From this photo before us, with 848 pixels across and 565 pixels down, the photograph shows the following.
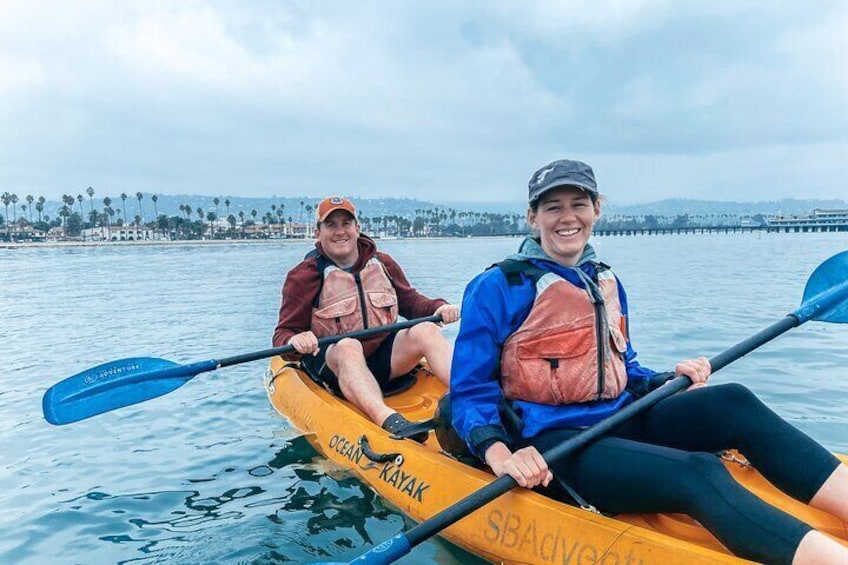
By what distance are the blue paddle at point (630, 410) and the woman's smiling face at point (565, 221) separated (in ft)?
2.37

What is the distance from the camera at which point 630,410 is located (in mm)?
2834

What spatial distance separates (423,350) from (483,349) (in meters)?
2.06

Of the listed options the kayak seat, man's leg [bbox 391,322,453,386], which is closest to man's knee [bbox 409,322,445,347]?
man's leg [bbox 391,322,453,386]

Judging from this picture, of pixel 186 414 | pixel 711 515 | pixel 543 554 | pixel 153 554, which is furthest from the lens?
pixel 186 414

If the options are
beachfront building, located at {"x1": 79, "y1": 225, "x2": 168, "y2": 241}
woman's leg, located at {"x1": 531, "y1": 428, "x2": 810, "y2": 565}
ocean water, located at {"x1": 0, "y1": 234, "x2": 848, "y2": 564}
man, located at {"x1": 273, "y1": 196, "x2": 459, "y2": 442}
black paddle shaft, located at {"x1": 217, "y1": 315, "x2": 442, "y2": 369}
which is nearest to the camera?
woman's leg, located at {"x1": 531, "y1": 428, "x2": 810, "y2": 565}

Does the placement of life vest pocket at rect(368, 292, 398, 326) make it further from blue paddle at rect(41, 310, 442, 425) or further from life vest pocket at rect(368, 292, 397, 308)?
blue paddle at rect(41, 310, 442, 425)

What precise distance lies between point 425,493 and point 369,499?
0.78 m

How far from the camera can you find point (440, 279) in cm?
2567

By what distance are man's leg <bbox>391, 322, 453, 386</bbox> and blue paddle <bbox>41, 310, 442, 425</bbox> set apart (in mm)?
205

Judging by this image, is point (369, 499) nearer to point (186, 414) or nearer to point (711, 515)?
point (711, 515)

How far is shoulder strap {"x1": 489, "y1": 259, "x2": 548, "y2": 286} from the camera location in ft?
9.72

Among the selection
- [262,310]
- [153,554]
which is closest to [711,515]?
[153,554]

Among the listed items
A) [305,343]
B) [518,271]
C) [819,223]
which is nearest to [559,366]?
[518,271]

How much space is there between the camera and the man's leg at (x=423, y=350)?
476 cm
